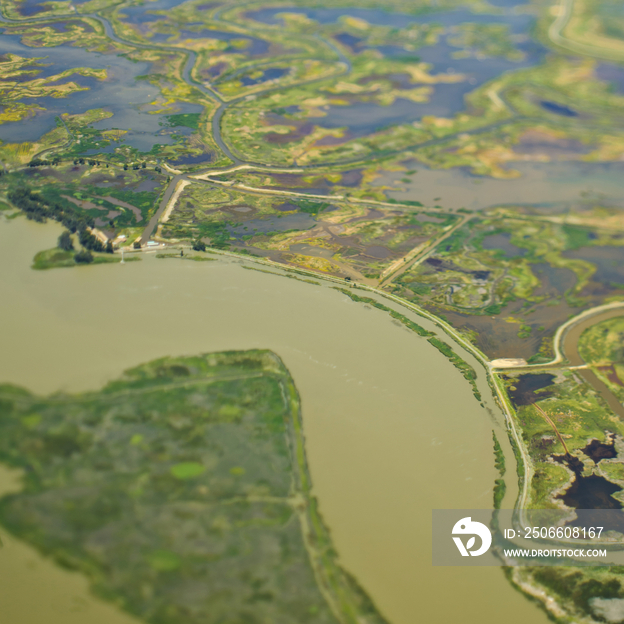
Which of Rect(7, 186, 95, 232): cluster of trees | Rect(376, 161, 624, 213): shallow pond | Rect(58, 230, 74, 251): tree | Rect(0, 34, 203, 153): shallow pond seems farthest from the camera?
Rect(376, 161, 624, 213): shallow pond

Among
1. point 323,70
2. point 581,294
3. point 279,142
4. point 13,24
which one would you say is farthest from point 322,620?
point 13,24

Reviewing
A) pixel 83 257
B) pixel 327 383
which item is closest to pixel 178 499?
pixel 327 383

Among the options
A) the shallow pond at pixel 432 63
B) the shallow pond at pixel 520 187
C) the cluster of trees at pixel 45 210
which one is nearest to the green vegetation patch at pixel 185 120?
the shallow pond at pixel 432 63

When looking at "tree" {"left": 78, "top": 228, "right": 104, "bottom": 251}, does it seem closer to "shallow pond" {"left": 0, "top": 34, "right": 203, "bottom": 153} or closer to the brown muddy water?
the brown muddy water

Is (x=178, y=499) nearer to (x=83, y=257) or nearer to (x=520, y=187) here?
(x=83, y=257)

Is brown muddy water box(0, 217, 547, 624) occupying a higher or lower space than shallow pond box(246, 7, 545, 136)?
lower

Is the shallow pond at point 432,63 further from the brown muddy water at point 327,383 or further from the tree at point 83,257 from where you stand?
the tree at point 83,257

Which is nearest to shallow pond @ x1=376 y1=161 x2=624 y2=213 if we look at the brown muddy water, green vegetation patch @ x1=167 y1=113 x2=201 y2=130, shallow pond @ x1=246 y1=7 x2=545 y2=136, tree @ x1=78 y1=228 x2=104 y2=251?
shallow pond @ x1=246 y1=7 x2=545 y2=136
